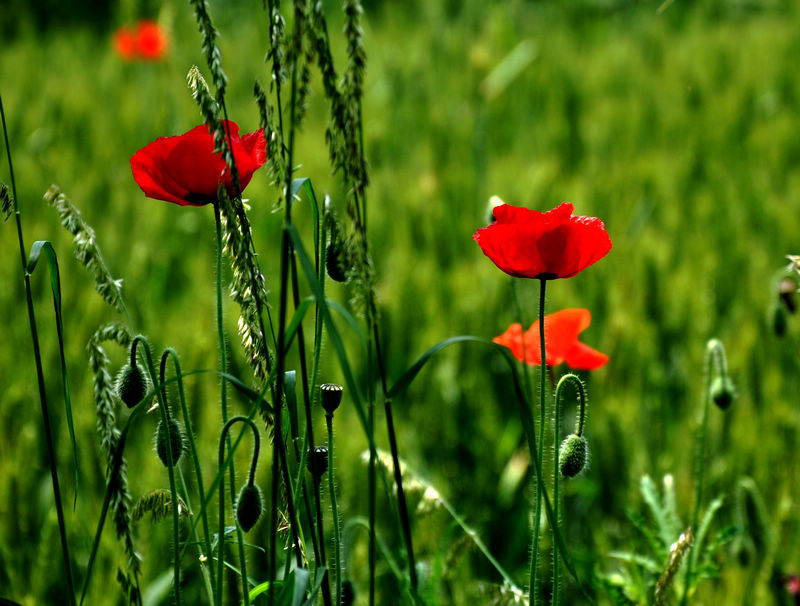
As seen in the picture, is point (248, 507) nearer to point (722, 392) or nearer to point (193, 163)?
point (193, 163)

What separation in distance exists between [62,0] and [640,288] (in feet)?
13.9

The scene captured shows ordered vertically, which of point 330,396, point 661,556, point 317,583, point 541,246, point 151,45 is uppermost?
point 151,45

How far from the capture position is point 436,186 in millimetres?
2916

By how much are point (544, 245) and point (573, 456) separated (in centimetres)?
19

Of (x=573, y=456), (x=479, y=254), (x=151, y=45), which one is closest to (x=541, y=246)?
(x=573, y=456)

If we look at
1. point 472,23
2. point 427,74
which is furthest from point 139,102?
point 472,23

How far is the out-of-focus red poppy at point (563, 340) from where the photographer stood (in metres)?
1.07

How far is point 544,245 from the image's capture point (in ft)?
2.74

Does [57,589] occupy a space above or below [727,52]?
below

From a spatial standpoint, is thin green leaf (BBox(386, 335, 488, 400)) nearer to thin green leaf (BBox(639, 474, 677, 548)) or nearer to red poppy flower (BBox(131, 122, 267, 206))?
red poppy flower (BBox(131, 122, 267, 206))

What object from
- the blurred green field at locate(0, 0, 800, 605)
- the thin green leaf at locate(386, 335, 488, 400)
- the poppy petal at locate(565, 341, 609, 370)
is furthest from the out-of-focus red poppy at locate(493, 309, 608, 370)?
the thin green leaf at locate(386, 335, 488, 400)

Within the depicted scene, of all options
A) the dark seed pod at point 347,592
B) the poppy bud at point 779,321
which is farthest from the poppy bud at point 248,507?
the poppy bud at point 779,321

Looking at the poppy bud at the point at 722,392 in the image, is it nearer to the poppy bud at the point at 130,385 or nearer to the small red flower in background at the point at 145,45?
the poppy bud at the point at 130,385

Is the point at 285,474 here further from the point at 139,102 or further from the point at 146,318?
the point at 139,102
